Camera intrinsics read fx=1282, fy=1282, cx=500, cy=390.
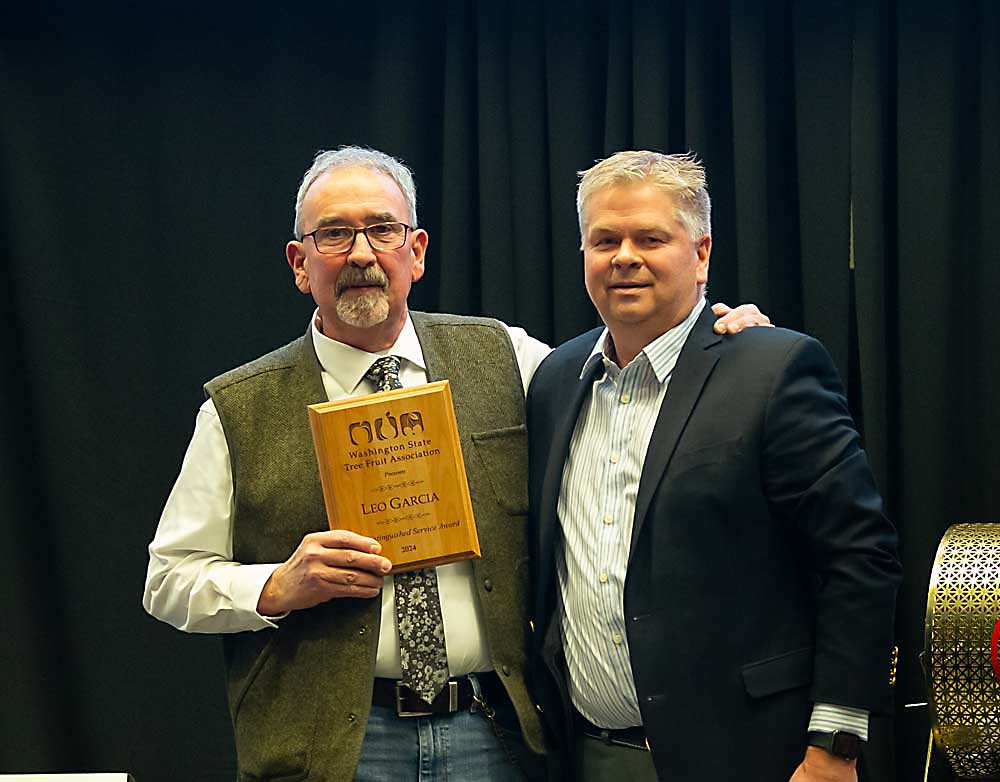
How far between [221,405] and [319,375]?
0.18 m

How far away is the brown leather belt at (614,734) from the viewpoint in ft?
6.82

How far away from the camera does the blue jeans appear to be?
7.00 feet

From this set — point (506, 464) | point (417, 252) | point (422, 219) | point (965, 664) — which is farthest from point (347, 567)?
point (422, 219)

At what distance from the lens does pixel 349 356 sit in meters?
2.27

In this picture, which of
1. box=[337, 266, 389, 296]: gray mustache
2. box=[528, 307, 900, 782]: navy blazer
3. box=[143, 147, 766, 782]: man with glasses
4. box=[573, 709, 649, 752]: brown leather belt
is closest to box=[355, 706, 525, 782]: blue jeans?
box=[143, 147, 766, 782]: man with glasses

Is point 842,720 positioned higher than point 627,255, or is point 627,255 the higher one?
point 627,255

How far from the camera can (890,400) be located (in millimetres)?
3117

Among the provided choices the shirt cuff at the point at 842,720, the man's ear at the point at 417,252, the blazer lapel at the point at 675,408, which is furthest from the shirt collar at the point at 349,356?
the shirt cuff at the point at 842,720

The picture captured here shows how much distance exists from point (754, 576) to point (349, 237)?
2.90 feet

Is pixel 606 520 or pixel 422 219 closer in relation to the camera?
pixel 606 520

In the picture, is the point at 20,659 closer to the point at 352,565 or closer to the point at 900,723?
the point at 352,565

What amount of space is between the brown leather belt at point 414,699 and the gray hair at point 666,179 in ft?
2.79

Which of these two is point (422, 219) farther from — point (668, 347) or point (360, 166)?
point (668, 347)

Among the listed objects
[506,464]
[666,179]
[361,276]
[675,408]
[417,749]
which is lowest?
[417,749]
